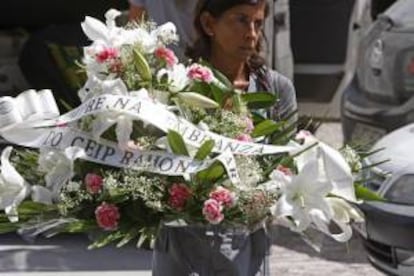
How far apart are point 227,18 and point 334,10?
5266 mm

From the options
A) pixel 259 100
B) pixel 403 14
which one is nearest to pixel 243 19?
pixel 259 100

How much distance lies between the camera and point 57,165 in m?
2.09

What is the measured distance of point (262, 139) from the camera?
217cm

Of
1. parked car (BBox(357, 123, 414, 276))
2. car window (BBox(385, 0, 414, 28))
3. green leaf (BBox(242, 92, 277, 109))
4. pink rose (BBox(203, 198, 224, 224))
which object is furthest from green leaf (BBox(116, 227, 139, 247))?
car window (BBox(385, 0, 414, 28))

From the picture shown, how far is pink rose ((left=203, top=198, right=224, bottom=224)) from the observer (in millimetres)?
2008

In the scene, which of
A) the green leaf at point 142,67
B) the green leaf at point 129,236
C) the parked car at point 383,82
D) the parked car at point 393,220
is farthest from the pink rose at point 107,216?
the parked car at point 383,82

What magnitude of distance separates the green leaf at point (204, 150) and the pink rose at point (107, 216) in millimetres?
168

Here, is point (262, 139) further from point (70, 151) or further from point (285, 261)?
point (285, 261)

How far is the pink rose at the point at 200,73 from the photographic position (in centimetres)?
220

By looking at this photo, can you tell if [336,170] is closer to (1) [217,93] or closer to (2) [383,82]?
(1) [217,93]

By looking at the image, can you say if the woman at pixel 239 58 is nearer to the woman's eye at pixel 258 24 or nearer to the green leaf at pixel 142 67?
the woman's eye at pixel 258 24

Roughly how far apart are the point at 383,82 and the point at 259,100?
3.53 m

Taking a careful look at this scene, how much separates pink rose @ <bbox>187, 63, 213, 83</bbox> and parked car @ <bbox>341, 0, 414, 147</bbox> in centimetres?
330

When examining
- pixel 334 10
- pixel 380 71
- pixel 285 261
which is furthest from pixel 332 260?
pixel 334 10
